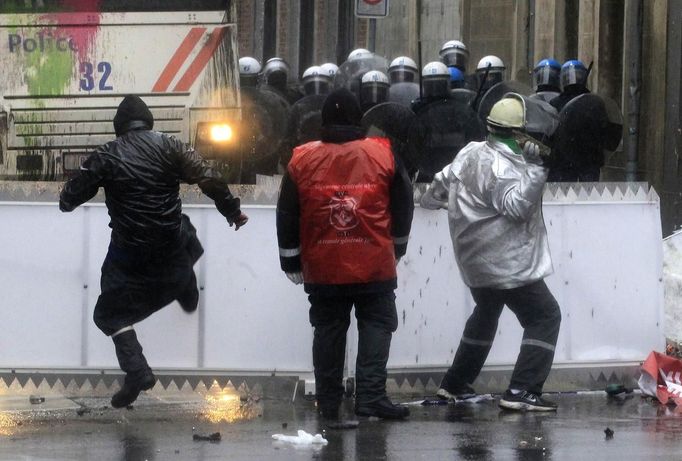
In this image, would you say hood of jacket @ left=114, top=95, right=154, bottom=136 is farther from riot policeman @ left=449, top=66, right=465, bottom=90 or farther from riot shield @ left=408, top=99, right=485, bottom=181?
riot policeman @ left=449, top=66, right=465, bottom=90

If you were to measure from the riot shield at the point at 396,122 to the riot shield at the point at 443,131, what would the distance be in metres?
0.24

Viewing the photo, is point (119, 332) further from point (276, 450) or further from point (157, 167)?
point (276, 450)

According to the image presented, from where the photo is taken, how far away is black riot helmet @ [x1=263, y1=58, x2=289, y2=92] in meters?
19.1

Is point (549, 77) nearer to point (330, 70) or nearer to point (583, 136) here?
point (583, 136)

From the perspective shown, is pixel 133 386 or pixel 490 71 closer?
pixel 133 386

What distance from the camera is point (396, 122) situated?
40.7ft

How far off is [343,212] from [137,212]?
1021 mm

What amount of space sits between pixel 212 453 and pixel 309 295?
1.30 metres

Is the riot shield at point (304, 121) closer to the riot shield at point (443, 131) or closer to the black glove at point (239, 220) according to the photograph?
the riot shield at point (443, 131)

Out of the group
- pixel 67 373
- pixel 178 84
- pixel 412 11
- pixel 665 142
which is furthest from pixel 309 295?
pixel 412 11

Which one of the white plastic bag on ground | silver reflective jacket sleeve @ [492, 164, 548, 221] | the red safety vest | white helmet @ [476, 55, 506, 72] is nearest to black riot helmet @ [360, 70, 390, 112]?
white helmet @ [476, 55, 506, 72]

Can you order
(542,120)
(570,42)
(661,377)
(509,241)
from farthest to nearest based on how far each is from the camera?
(570,42), (542,120), (661,377), (509,241)

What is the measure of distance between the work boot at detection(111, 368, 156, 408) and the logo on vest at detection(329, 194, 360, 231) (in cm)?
120

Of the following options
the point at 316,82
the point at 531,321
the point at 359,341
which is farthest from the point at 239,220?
the point at 316,82
